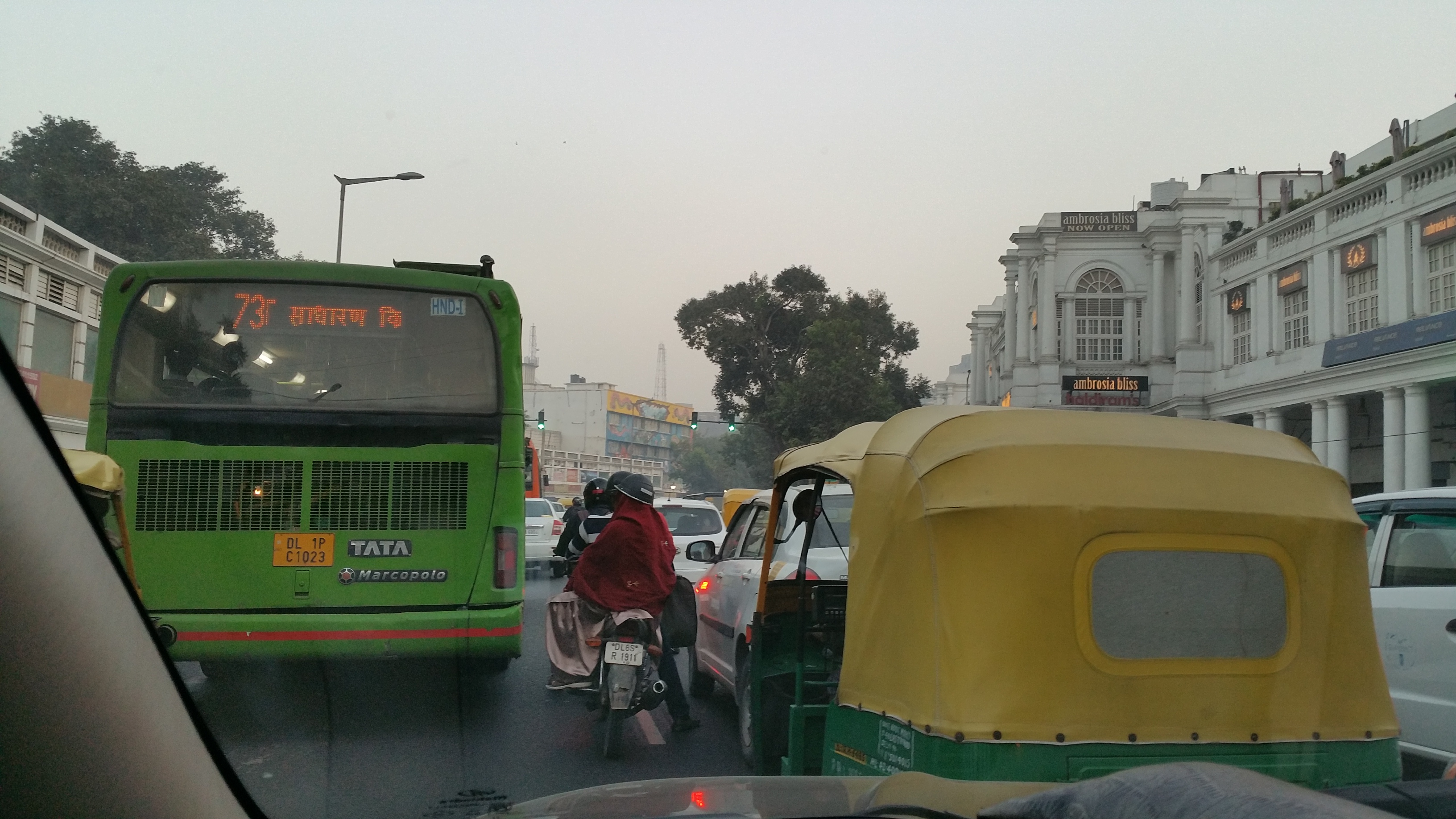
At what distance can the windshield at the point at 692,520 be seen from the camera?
16109 millimetres

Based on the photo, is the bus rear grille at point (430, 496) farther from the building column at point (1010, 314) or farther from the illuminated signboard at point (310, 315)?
the building column at point (1010, 314)

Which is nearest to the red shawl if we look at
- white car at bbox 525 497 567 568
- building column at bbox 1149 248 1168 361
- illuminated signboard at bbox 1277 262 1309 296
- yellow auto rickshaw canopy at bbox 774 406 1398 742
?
yellow auto rickshaw canopy at bbox 774 406 1398 742

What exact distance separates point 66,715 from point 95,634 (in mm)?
155

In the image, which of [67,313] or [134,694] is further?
[67,313]

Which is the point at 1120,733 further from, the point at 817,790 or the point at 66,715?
the point at 66,715

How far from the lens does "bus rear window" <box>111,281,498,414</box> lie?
21.8 feet

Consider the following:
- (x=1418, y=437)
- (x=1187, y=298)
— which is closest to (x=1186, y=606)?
(x=1418, y=437)

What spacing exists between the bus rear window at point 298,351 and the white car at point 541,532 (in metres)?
13.9

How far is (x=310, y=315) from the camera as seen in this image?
6883 mm

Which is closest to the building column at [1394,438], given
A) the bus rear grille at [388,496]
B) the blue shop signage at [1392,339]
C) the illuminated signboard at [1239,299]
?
the blue shop signage at [1392,339]

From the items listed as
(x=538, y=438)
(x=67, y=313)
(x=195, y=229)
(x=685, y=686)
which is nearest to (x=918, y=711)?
(x=67, y=313)

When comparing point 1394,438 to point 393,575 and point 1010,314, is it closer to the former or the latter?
point 393,575

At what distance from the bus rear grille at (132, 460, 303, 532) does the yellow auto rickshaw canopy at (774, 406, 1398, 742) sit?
14.7 ft

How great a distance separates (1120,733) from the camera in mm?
3143
